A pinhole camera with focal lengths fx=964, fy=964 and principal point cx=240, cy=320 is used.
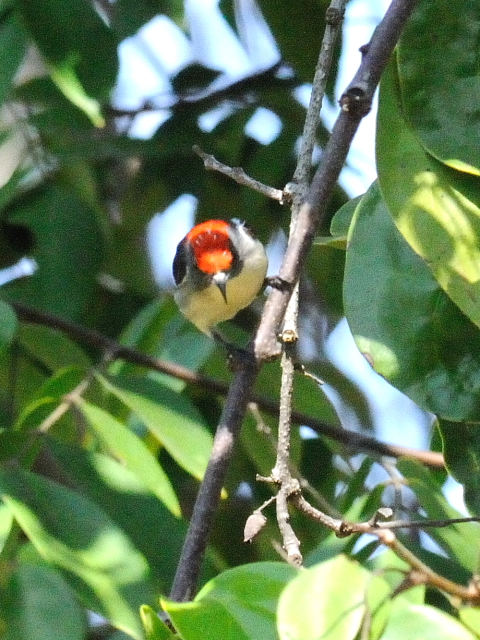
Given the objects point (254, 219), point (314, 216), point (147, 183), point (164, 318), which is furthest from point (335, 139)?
point (147, 183)

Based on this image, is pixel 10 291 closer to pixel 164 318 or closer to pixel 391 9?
pixel 164 318

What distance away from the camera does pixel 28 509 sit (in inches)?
46.8

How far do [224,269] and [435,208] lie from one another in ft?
5.23

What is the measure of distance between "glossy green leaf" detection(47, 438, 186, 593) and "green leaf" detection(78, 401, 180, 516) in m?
0.02

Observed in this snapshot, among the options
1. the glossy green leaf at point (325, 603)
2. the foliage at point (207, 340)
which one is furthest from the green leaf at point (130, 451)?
the glossy green leaf at point (325, 603)

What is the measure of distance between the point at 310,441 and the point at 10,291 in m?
0.80

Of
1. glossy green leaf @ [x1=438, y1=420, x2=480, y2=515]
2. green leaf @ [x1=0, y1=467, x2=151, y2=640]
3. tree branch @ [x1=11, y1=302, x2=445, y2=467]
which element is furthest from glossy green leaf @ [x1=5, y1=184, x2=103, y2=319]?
glossy green leaf @ [x1=438, y1=420, x2=480, y2=515]

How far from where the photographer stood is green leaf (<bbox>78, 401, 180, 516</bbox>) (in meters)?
1.41

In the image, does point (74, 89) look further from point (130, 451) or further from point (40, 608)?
point (40, 608)

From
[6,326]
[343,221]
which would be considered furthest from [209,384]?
[343,221]

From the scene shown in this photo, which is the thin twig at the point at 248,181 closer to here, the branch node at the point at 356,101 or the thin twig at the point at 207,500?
the branch node at the point at 356,101

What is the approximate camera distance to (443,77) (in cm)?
100

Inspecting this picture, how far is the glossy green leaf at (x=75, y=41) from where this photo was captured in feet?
5.61

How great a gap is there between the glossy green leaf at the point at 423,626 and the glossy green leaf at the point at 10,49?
51.1 inches
